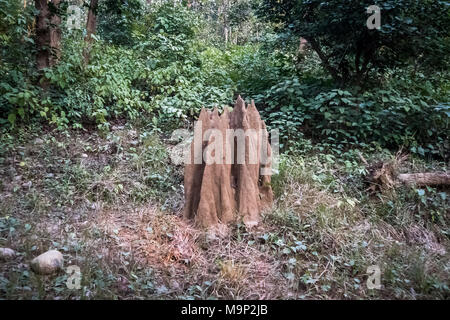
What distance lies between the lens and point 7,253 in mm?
3008

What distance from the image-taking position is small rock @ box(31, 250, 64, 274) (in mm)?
2857

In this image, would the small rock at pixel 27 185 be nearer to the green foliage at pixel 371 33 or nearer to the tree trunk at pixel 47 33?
the tree trunk at pixel 47 33

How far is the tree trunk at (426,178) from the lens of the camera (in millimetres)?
4391

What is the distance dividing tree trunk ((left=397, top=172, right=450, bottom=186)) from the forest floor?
0.14 metres

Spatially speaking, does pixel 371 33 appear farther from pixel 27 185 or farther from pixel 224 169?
pixel 27 185

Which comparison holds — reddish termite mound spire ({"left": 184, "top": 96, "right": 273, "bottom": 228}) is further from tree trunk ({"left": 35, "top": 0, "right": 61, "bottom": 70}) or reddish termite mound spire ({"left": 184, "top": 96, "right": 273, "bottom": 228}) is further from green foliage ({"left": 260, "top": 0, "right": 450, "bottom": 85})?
tree trunk ({"left": 35, "top": 0, "right": 61, "bottom": 70})

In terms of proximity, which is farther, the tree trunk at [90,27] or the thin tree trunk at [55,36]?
the tree trunk at [90,27]

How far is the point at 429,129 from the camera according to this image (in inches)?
218

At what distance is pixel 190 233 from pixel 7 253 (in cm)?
167

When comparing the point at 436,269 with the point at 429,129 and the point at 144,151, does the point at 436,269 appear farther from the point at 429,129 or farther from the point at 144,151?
the point at 144,151

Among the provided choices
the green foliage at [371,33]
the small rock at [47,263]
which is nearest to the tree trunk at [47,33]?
the small rock at [47,263]

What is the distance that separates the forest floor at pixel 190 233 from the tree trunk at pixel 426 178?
0.14m

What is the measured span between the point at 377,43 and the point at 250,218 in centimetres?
411

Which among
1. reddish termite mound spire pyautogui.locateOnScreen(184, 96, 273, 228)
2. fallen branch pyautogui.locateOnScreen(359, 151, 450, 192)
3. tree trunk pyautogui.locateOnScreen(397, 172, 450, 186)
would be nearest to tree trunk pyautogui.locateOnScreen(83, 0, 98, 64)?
reddish termite mound spire pyautogui.locateOnScreen(184, 96, 273, 228)
